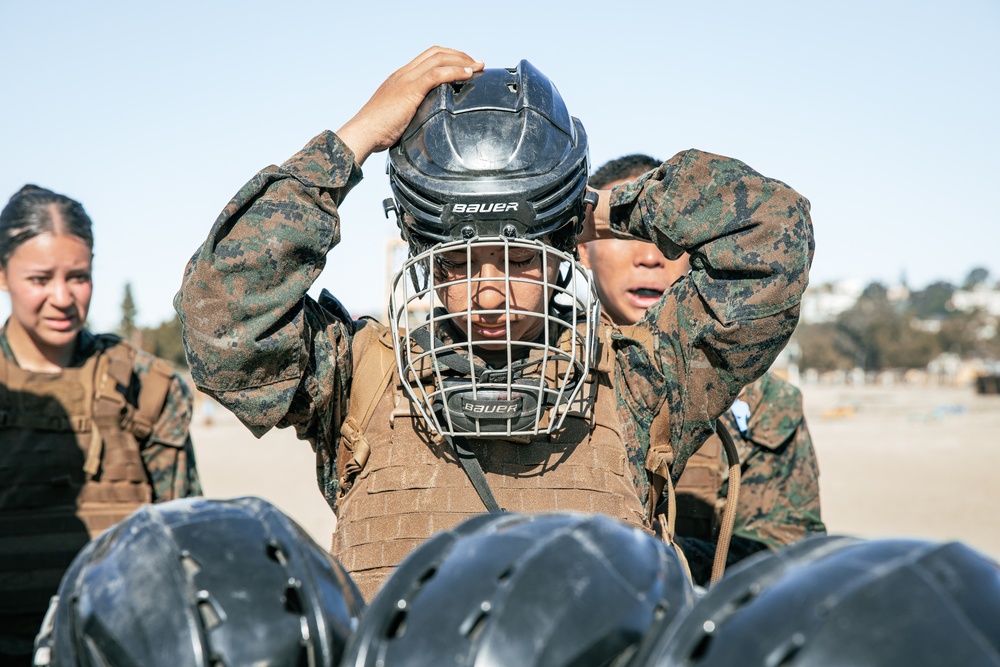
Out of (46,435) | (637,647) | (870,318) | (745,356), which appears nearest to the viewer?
(637,647)

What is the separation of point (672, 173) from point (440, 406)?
3.09 ft

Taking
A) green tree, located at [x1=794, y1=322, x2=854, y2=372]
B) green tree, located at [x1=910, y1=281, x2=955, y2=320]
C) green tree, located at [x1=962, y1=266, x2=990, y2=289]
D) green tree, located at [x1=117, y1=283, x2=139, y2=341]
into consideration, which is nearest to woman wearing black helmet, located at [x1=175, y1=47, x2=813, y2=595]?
green tree, located at [x1=117, y1=283, x2=139, y2=341]

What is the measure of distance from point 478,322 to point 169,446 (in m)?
2.61

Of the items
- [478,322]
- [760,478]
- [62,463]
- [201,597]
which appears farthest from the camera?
[62,463]

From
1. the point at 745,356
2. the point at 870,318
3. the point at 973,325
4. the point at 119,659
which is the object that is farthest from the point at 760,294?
the point at 870,318

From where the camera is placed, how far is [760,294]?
2.75 metres

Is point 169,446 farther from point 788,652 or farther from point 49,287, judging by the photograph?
point 788,652

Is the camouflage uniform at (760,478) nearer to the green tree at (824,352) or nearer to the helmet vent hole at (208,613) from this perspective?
the helmet vent hole at (208,613)

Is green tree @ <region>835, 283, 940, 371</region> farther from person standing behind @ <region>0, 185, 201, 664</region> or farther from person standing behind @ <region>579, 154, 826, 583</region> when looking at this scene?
person standing behind @ <region>0, 185, 201, 664</region>

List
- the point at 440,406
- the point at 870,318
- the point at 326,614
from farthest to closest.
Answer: the point at 870,318 < the point at 440,406 < the point at 326,614

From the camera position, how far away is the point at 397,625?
1549 millimetres

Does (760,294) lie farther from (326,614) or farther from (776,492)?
(776,492)

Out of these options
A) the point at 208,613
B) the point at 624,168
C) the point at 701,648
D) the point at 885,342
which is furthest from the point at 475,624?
the point at 885,342

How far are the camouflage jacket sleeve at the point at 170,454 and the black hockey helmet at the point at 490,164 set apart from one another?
237cm
